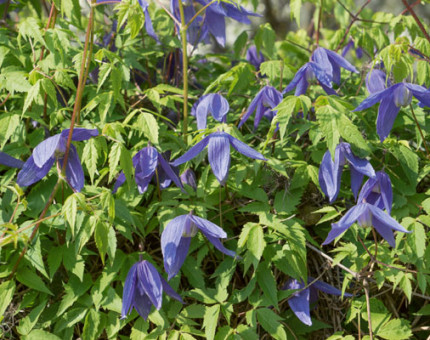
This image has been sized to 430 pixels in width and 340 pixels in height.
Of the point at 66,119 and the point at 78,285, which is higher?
the point at 66,119

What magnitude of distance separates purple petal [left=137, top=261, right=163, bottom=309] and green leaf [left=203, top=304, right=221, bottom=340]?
109mm

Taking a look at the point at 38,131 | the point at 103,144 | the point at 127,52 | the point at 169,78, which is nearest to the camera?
the point at 103,144

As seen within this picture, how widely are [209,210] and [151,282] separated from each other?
324 millimetres

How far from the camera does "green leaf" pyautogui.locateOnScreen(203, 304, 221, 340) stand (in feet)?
3.88

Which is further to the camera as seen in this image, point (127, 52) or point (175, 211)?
point (127, 52)

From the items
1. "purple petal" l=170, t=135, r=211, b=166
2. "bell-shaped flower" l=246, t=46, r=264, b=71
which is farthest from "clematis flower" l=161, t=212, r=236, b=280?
"bell-shaped flower" l=246, t=46, r=264, b=71

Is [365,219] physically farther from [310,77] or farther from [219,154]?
[310,77]

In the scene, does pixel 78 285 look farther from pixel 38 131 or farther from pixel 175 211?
pixel 38 131

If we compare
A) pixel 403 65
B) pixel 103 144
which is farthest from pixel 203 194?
pixel 403 65

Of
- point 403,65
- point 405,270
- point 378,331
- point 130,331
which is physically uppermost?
point 403,65

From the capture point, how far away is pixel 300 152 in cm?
150

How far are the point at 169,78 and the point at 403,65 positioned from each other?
2.70ft

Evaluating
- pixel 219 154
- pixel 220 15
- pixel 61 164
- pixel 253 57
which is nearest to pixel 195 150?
pixel 219 154

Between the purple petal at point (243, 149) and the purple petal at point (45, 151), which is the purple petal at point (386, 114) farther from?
the purple petal at point (45, 151)
